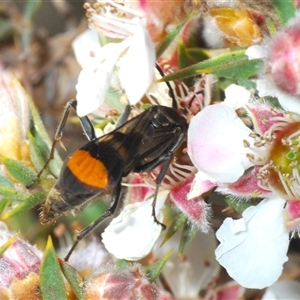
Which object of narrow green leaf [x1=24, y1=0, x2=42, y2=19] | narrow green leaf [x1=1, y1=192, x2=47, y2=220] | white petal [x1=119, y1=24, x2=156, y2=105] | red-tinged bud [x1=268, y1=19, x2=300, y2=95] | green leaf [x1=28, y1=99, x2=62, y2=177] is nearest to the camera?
red-tinged bud [x1=268, y1=19, x2=300, y2=95]

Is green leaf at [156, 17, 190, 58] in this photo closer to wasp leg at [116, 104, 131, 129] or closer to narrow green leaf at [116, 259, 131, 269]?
wasp leg at [116, 104, 131, 129]

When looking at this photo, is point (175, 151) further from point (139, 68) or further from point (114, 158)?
point (139, 68)

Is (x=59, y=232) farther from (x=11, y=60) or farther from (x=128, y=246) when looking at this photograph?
(x=11, y=60)

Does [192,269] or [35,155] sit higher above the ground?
[35,155]

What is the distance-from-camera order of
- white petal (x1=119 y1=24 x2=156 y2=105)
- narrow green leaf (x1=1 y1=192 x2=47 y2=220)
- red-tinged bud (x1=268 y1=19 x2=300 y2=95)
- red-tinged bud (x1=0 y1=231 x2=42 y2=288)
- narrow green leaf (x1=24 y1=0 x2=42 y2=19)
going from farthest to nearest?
narrow green leaf (x1=24 y1=0 x2=42 y2=19) < narrow green leaf (x1=1 y1=192 x2=47 y2=220) < red-tinged bud (x1=0 y1=231 x2=42 y2=288) < white petal (x1=119 y1=24 x2=156 y2=105) < red-tinged bud (x1=268 y1=19 x2=300 y2=95)

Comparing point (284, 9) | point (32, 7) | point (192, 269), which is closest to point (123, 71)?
point (284, 9)

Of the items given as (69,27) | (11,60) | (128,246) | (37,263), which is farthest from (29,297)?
(69,27)

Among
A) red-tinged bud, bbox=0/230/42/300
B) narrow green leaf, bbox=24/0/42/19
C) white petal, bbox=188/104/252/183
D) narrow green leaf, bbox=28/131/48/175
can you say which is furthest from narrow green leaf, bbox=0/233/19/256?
narrow green leaf, bbox=24/0/42/19
